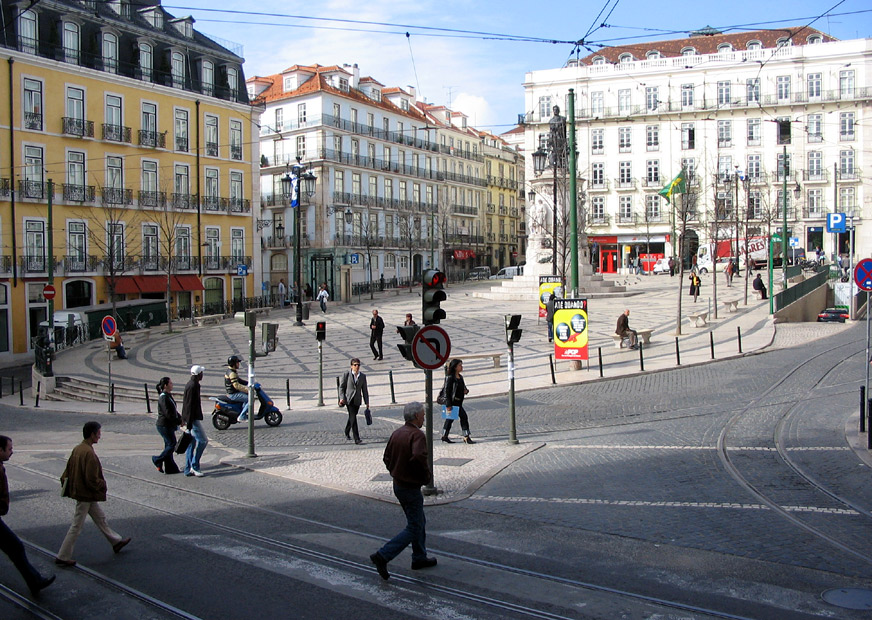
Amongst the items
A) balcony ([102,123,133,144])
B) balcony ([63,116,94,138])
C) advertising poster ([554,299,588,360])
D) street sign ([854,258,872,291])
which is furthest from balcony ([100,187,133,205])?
street sign ([854,258,872,291])

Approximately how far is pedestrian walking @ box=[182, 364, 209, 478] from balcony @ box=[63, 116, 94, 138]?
3235 cm

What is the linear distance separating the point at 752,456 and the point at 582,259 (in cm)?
3121

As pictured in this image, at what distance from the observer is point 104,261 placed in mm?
39781

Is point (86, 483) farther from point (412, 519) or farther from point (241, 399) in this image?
point (241, 399)

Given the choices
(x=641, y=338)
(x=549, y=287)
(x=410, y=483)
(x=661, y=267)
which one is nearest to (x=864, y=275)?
(x=641, y=338)

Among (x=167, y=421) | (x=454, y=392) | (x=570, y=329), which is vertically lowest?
(x=167, y=421)

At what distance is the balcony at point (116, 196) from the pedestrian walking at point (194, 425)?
3250 cm

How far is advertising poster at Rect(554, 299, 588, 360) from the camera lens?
19.1 metres

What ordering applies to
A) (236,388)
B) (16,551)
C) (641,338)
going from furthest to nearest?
(641,338) → (236,388) → (16,551)

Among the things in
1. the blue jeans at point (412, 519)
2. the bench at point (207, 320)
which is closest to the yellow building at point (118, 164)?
the bench at point (207, 320)

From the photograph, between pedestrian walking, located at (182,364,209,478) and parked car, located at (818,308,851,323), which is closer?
pedestrian walking, located at (182,364,209,478)

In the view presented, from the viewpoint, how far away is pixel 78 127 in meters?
38.7

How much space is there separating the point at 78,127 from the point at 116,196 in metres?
3.93

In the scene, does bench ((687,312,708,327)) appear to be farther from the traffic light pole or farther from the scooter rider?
the traffic light pole
